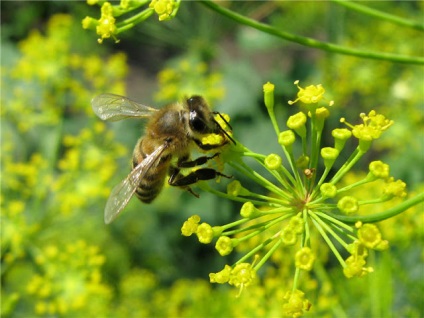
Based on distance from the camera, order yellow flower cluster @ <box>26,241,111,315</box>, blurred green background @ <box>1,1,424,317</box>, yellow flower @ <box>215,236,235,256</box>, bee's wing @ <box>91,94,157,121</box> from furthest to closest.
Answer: yellow flower cluster @ <box>26,241,111,315</box> < blurred green background @ <box>1,1,424,317</box> < bee's wing @ <box>91,94,157,121</box> < yellow flower @ <box>215,236,235,256</box>

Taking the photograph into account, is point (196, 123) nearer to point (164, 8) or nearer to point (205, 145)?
point (205, 145)

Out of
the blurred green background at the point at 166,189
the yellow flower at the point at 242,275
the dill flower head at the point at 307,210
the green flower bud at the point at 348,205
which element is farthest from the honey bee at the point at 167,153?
the blurred green background at the point at 166,189

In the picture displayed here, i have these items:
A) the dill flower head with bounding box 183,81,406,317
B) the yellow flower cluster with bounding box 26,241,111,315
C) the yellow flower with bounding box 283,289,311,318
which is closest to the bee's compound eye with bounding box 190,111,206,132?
the dill flower head with bounding box 183,81,406,317

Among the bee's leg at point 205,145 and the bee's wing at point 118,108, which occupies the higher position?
the bee's leg at point 205,145

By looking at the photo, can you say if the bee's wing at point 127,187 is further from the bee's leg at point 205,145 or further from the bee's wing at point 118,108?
the bee's wing at point 118,108

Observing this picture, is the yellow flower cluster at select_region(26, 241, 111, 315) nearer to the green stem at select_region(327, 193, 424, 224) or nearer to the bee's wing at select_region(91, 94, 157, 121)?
the bee's wing at select_region(91, 94, 157, 121)

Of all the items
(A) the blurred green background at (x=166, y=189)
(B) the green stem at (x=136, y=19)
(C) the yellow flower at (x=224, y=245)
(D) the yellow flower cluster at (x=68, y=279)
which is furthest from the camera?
(D) the yellow flower cluster at (x=68, y=279)

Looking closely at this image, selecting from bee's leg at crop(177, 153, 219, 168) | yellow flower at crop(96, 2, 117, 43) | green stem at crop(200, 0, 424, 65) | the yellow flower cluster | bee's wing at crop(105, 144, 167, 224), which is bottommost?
the yellow flower cluster

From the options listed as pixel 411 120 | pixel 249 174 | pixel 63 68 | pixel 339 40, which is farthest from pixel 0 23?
pixel 249 174
